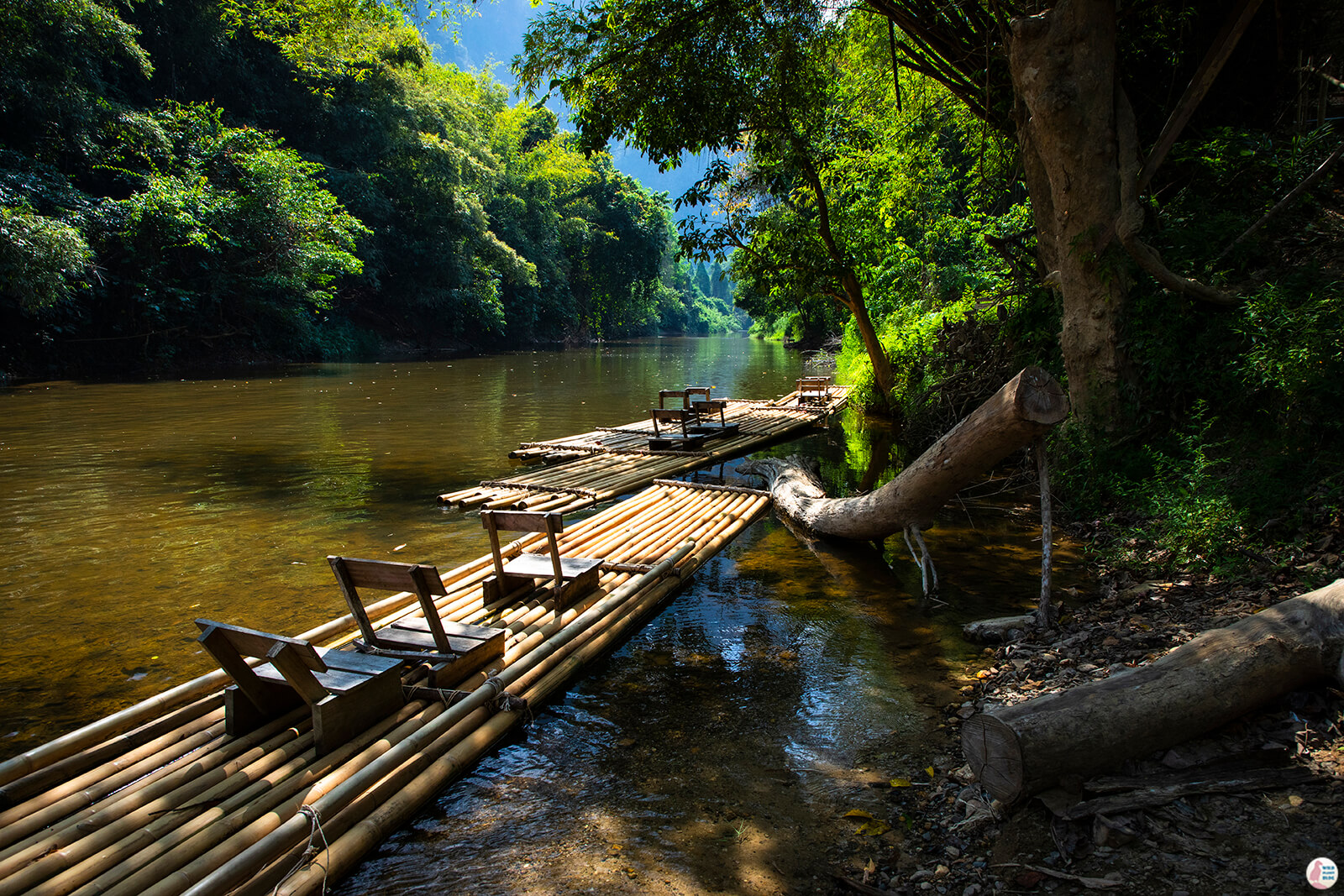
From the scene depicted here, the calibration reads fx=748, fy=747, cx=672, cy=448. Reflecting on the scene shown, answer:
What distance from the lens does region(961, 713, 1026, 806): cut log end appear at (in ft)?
9.13

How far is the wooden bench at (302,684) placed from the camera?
10.1 ft

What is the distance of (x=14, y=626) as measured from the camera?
5184 millimetres

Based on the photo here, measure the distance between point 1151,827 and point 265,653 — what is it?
3.41 meters

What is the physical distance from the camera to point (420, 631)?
4250mm

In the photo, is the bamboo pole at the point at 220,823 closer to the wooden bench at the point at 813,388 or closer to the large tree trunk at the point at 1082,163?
the large tree trunk at the point at 1082,163

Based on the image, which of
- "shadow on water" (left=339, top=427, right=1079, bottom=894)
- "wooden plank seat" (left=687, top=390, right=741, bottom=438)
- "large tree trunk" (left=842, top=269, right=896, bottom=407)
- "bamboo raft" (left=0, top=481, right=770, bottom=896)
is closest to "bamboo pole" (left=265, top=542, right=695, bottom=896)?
"bamboo raft" (left=0, top=481, right=770, bottom=896)

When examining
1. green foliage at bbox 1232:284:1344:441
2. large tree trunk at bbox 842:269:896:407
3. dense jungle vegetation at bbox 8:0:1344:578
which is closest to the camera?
green foliage at bbox 1232:284:1344:441

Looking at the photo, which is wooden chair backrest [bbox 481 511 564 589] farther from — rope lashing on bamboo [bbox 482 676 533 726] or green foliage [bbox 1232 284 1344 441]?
green foliage [bbox 1232 284 1344 441]

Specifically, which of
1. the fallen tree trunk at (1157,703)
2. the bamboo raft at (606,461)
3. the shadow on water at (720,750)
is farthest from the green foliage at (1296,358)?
the bamboo raft at (606,461)

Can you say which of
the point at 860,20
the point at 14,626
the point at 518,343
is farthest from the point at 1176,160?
the point at 518,343

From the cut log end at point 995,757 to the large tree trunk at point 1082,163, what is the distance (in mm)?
5539

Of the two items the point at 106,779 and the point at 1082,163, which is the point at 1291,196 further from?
the point at 106,779

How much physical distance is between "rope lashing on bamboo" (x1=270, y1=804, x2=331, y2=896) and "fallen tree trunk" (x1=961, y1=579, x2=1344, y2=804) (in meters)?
2.48

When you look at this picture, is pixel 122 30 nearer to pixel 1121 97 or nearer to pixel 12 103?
pixel 12 103
